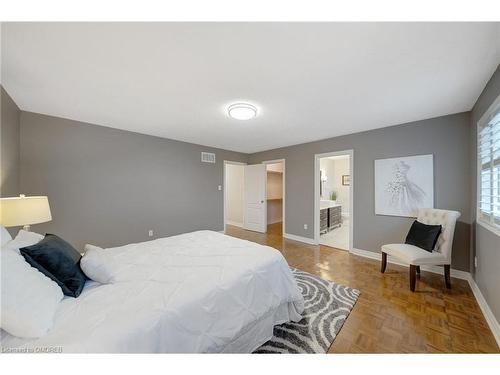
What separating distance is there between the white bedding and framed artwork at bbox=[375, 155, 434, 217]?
2476mm

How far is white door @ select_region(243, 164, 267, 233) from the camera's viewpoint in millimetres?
5449

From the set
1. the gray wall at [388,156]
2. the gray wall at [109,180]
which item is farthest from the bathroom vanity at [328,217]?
the gray wall at [109,180]

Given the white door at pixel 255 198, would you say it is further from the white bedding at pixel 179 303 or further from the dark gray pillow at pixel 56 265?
the dark gray pillow at pixel 56 265

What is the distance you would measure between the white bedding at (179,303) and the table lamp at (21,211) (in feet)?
2.65

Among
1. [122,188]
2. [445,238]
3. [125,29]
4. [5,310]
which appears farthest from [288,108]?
[122,188]

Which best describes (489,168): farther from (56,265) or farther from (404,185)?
(56,265)

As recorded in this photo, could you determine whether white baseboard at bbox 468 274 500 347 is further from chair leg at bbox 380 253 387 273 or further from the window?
chair leg at bbox 380 253 387 273

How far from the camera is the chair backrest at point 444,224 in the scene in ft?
7.74

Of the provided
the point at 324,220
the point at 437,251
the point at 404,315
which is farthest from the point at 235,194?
the point at 404,315

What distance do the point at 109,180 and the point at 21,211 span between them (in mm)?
1810

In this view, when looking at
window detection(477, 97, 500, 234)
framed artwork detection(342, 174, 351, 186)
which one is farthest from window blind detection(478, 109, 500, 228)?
framed artwork detection(342, 174, 351, 186)

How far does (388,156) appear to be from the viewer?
3.25 metres

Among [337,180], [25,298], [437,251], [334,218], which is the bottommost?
[334,218]
